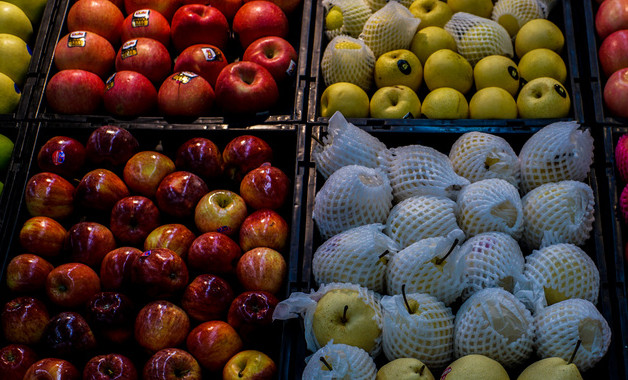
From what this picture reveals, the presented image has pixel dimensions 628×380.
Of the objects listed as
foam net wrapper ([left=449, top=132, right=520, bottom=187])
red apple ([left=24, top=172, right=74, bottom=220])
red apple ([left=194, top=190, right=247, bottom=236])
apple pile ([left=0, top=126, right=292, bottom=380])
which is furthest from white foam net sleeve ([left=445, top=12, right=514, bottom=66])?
red apple ([left=24, top=172, right=74, bottom=220])

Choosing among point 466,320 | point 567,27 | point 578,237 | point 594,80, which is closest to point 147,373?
point 466,320

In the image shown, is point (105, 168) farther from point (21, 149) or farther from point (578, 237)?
point (578, 237)

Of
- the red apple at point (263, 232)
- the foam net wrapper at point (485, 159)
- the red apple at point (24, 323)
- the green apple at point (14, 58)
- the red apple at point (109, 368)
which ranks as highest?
the green apple at point (14, 58)

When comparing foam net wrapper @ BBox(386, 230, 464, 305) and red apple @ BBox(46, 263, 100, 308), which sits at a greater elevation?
foam net wrapper @ BBox(386, 230, 464, 305)

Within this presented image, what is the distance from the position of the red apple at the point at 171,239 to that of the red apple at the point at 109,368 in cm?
50

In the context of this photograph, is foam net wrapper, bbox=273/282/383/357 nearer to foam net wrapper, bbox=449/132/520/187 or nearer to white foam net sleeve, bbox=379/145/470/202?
white foam net sleeve, bbox=379/145/470/202

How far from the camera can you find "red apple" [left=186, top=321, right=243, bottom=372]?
2.30 metres

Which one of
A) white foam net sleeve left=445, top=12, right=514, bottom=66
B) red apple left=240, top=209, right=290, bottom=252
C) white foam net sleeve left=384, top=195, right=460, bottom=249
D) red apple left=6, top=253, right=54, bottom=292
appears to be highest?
white foam net sleeve left=445, top=12, right=514, bottom=66

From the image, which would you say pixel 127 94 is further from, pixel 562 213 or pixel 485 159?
pixel 562 213

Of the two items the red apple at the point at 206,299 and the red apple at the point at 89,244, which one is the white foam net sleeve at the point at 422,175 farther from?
the red apple at the point at 89,244

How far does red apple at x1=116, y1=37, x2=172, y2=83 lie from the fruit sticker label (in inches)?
8.0

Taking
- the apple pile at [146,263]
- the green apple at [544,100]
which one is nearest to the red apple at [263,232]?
the apple pile at [146,263]

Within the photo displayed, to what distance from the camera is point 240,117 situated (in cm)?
304

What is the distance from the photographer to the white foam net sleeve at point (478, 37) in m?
3.05
